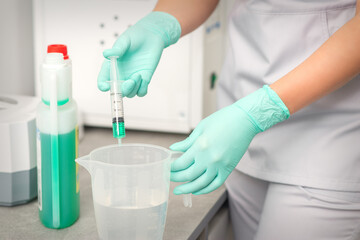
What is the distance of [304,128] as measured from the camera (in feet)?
3.28

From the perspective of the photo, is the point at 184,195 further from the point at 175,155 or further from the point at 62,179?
the point at 62,179

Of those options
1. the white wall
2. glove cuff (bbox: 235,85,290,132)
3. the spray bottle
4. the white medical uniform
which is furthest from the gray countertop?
the white wall

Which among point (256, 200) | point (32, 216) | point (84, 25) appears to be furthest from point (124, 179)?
point (84, 25)

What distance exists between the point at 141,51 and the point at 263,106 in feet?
1.10

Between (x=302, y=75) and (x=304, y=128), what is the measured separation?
0.17 m

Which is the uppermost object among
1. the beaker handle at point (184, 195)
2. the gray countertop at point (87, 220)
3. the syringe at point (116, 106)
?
the syringe at point (116, 106)

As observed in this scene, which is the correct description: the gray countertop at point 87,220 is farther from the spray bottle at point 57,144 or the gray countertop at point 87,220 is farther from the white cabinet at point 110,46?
the white cabinet at point 110,46

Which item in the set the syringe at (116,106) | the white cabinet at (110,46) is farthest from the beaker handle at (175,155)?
the white cabinet at (110,46)

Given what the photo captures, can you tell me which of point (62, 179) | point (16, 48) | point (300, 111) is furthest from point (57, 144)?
point (16, 48)

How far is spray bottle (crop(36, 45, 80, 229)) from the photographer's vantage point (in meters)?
0.83

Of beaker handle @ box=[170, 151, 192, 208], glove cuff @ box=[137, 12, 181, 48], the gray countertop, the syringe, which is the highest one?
glove cuff @ box=[137, 12, 181, 48]

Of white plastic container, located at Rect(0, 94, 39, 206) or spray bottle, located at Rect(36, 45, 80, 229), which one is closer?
spray bottle, located at Rect(36, 45, 80, 229)

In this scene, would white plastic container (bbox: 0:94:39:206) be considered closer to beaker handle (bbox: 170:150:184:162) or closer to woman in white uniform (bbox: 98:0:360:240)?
woman in white uniform (bbox: 98:0:360:240)

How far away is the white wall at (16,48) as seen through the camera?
1465mm
